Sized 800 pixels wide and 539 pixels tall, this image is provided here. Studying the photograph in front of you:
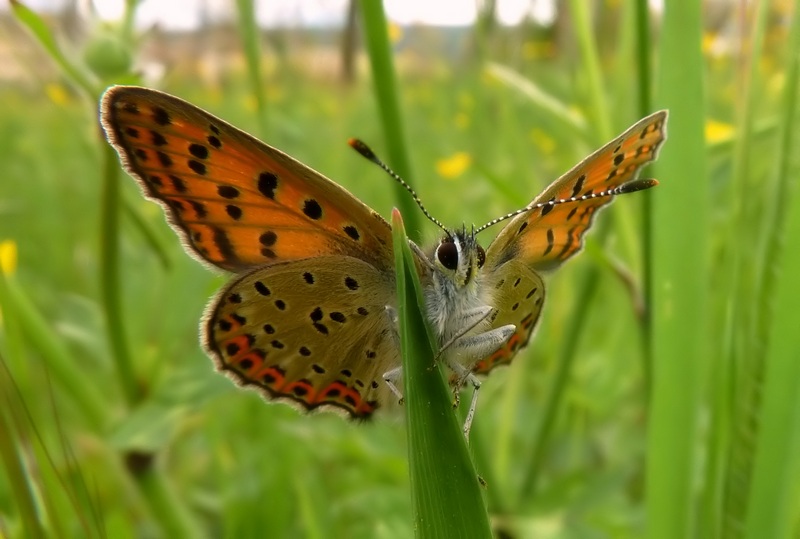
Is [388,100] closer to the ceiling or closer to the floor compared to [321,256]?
closer to the ceiling

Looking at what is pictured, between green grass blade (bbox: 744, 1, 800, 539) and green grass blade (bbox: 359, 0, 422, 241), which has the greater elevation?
green grass blade (bbox: 359, 0, 422, 241)

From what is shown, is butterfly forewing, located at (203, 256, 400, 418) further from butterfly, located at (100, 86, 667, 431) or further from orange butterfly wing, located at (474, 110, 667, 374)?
orange butterfly wing, located at (474, 110, 667, 374)

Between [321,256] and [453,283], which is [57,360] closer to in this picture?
[321,256]

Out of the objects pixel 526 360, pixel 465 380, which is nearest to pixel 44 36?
pixel 465 380

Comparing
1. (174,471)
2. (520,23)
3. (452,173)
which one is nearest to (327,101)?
(452,173)

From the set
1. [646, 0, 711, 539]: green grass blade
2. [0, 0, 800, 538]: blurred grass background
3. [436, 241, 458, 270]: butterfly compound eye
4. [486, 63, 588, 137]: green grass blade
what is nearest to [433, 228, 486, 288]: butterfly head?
[436, 241, 458, 270]: butterfly compound eye

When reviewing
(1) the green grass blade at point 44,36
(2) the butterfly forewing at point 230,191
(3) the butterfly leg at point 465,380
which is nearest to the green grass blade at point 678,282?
(3) the butterfly leg at point 465,380
